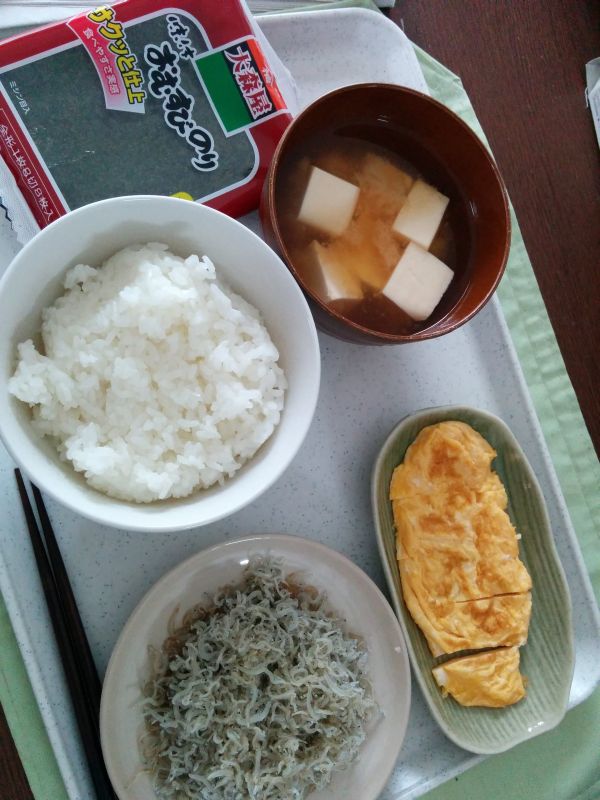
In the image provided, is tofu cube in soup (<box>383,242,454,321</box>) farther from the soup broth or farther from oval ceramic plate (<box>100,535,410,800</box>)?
oval ceramic plate (<box>100,535,410,800</box>)

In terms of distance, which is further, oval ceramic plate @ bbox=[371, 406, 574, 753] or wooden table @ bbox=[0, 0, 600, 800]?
wooden table @ bbox=[0, 0, 600, 800]

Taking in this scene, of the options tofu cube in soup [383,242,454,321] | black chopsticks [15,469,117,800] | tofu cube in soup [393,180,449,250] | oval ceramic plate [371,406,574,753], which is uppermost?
tofu cube in soup [393,180,449,250]

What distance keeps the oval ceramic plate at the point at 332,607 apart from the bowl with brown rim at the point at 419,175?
51cm

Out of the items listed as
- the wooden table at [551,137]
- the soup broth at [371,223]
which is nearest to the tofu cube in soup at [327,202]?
the soup broth at [371,223]

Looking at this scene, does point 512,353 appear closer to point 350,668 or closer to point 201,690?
point 350,668

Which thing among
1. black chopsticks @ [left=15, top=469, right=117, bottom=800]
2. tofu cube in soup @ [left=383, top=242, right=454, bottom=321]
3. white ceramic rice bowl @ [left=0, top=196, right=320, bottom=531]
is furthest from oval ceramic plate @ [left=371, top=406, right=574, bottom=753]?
black chopsticks @ [left=15, top=469, right=117, bottom=800]

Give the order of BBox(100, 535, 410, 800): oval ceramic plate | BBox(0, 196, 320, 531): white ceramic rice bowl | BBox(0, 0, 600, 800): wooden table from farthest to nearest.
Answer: BBox(0, 0, 600, 800): wooden table
BBox(100, 535, 410, 800): oval ceramic plate
BBox(0, 196, 320, 531): white ceramic rice bowl

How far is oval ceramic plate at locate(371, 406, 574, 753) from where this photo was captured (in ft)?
5.28

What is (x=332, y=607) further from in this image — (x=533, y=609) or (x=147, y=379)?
(x=147, y=379)

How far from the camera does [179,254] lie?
142 cm

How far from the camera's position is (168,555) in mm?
1547

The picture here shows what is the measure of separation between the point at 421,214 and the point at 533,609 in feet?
3.33

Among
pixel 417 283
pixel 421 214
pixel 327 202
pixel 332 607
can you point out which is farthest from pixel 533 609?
pixel 327 202

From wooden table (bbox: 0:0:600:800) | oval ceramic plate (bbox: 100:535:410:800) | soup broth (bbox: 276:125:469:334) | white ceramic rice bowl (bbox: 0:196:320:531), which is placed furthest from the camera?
wooden table (bbox: 0:0:600:800)
